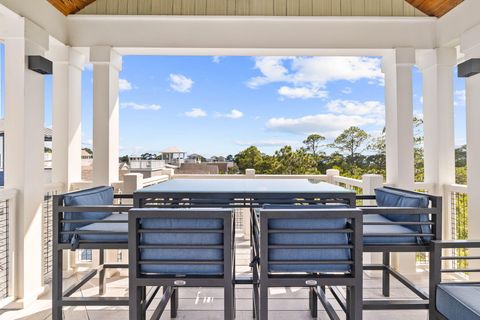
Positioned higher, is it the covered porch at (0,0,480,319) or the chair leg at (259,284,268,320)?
the covered porch at (0,0,480,319)

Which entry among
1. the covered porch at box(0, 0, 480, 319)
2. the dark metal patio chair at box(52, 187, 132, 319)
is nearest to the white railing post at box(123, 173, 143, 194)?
the covered porch at box(0, 0, 480, 319)

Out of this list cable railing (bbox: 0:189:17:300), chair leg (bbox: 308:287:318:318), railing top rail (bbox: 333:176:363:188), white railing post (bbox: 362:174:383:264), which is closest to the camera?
chair leg (bbox: 308:287:318:318)

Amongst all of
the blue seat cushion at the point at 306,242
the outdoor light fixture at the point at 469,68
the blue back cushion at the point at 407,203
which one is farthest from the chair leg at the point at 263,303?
the outdoor light fixture at the point at 469,68

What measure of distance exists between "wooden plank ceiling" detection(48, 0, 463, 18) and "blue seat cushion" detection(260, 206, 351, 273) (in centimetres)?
309

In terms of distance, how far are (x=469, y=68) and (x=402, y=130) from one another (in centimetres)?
91

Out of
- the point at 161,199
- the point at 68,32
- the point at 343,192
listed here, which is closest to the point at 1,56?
the point at 68,32

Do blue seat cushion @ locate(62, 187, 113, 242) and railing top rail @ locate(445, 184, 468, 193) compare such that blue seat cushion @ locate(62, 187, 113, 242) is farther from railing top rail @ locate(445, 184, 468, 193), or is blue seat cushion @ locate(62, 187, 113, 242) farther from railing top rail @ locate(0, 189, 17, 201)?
railing top rail @ locate(445, 184, 468, 193)

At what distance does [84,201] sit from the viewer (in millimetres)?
2502

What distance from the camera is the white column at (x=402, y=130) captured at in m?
3.81

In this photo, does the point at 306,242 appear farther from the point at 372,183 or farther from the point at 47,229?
the point at 47,229

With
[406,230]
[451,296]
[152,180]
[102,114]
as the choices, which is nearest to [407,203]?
[406,230]

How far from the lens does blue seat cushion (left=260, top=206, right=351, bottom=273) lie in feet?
5.88

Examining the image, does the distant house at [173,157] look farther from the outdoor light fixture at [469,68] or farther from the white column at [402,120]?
the outdoor light fixture at [469,68]

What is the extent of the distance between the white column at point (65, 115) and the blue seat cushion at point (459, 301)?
3835mm
